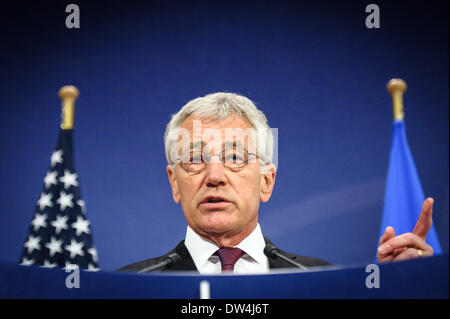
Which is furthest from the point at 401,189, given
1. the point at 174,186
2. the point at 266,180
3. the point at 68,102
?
the point at 68,102

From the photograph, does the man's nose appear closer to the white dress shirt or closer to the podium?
the white dress shirt

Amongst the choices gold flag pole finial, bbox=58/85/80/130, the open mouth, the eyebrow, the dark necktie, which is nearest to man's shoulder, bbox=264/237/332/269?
the dark necktie

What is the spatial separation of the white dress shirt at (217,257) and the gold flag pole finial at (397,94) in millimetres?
1527

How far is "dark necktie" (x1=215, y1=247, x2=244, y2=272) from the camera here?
2902 mm

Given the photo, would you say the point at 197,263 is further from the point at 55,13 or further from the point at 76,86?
the point at 55,13

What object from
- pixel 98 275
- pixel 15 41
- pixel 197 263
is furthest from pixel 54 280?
pixel 15 41

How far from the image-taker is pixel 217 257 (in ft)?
9.68

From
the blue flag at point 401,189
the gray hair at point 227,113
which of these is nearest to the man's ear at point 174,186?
the gray hair at point 227,113

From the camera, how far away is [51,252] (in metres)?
3.27

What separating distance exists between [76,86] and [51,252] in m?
1.26

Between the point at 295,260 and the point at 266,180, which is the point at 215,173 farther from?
the point at 295,260

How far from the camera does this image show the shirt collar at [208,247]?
116 inches

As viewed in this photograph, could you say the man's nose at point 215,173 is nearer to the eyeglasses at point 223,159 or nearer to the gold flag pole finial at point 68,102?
the eyeglasses at point 223,159

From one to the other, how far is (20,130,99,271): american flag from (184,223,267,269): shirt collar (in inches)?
28.5
